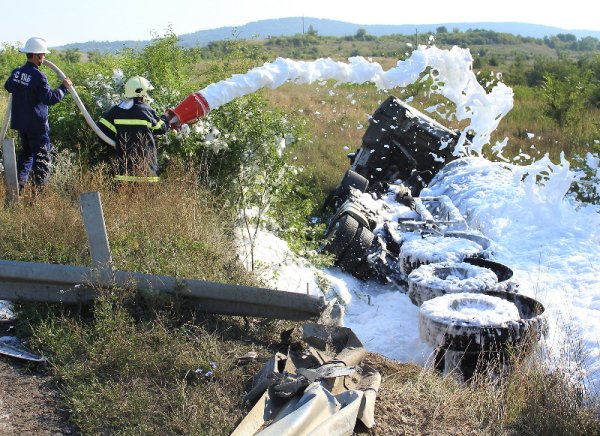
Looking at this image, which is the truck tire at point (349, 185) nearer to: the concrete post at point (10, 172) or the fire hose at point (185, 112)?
the fire hose at point (185, 112)

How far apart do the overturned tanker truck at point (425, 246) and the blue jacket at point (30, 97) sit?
3806 mm

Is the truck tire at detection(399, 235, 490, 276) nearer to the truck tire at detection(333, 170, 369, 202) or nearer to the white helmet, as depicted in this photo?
the truck tire at detection(333, 170, 369, 202)

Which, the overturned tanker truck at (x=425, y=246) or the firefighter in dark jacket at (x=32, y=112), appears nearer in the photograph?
the overturned tanker truck at (x=425, y=246)

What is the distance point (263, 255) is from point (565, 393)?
13.4 ft

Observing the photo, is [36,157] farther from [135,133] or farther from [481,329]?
[481,329]

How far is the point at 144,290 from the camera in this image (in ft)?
16.8

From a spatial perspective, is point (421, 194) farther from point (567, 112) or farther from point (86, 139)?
point (567, 112)

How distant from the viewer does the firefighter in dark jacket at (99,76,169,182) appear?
8.33m

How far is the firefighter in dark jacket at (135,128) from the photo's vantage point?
8328mm

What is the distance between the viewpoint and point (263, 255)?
315 inches

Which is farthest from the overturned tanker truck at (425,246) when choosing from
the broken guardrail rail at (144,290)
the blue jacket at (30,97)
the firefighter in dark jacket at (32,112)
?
the blue jacket at (30,97)

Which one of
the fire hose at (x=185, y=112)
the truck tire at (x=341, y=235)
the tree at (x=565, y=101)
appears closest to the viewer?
the fire hose at (x=185, y=112)

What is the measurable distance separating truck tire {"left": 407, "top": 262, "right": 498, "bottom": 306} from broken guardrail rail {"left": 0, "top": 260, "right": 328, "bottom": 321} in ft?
6.47

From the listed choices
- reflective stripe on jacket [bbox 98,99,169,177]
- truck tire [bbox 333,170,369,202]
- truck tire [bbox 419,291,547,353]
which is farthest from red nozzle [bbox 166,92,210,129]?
truck tire [bbox 419,291,547,353]
